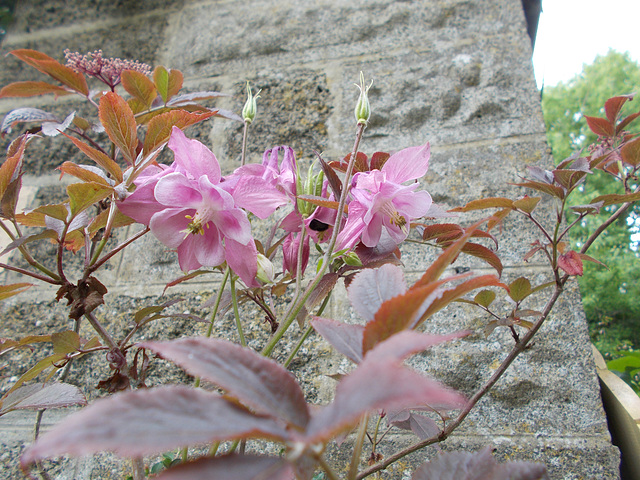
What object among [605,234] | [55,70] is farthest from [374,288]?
[605,234]

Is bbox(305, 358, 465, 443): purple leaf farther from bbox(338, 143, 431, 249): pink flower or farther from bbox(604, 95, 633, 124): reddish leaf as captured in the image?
bbox(604, 95, 633, 124): reddish leaf

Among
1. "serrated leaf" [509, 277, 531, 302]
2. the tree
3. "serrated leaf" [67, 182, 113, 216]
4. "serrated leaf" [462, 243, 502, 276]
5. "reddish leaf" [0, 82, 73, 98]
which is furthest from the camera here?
the tree

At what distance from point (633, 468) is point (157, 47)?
1748 mm

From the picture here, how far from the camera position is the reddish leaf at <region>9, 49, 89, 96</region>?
2.32ft

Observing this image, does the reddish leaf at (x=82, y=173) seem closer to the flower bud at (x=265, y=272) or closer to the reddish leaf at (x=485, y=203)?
the flower bud at (x=265, y=272)

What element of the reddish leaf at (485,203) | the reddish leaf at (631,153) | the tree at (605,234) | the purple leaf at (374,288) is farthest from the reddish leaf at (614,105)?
the tree at (605,234)

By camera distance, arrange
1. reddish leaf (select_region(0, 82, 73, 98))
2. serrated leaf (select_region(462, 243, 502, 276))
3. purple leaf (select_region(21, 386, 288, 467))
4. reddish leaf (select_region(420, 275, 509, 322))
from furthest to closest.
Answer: reddish leaf (select_region(0, 82, 73, 98)), serrated leaf (select_region(462, 243, 502, 276)), reddish leaf (select_region(420, 275, 509, 322)), purple leaf (select_region(21, 386, 288, 467))

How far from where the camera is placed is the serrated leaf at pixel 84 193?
43 centimetres

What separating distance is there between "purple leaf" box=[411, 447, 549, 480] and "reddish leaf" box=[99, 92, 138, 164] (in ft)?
1.43

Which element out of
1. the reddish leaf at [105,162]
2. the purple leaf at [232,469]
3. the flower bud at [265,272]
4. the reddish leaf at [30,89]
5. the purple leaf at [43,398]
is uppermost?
the reddish leaf at [30,89]

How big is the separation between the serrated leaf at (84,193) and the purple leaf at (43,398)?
0.66ft

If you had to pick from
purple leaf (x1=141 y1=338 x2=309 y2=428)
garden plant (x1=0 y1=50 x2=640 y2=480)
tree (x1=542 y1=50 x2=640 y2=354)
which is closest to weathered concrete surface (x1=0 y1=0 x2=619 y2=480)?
garden plant (x1=0 y1=50 x2=640 y2=480)

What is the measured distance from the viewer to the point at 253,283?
0.50 meters

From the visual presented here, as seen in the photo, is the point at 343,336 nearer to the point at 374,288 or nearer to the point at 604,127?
the point at 374,288
